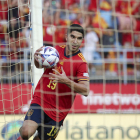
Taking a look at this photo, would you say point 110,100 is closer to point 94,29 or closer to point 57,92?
point 94,29

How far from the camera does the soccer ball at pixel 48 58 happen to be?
325 cm

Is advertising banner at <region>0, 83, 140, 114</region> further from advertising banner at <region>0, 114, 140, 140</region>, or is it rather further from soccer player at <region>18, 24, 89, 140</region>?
soccer player at <region>18, 24, 89, 140</region>

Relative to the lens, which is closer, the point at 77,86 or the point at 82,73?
the point at 77,86

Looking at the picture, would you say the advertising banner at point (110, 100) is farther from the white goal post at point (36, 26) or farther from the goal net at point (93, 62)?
the white goal post at point (36, 26)

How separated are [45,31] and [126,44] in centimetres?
254

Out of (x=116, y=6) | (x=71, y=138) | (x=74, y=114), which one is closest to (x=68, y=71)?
(x=71, y=138)

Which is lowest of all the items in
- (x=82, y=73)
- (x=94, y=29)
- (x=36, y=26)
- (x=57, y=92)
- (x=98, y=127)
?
(x=98, y=127)

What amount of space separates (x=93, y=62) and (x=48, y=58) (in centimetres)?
341

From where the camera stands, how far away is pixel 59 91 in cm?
334

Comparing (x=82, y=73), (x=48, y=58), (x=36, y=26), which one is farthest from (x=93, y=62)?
(x=48, y=58)

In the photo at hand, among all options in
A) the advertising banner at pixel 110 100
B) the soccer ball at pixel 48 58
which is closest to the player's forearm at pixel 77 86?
the soccer ball at pixel 48 58

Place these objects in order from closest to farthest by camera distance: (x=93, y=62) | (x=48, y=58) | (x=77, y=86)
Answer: (x=77, y=86) → (x=48, y=58) → (x=93, y=62)

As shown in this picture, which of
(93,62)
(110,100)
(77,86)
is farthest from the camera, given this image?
(110,100)

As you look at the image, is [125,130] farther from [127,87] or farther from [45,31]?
[45,31]
